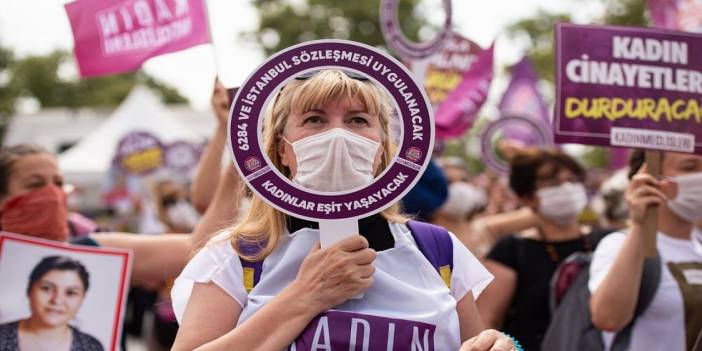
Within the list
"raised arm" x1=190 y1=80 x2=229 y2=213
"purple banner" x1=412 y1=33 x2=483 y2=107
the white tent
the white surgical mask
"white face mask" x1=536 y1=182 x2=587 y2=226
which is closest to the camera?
"raised arm" x1=190 y1=80 x2=229 y2=213

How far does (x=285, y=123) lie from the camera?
8.18ft

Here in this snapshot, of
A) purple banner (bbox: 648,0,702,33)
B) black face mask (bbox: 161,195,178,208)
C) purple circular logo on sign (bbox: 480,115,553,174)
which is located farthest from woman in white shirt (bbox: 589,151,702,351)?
Answer: black face mask (bbox: 161,195,178,208)

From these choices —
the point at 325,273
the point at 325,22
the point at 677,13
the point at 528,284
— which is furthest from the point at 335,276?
the point at 325,22

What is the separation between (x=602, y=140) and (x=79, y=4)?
249 centimetres

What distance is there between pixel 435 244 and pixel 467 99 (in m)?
3.76

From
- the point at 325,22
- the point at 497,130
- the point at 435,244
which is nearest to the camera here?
the point at 435,244

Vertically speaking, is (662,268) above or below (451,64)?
below

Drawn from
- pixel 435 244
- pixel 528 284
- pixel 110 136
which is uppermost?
pixel 435 244

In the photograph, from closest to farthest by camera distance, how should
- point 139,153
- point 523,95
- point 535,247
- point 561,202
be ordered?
point 535,247, point 561,202, point 523,95, point 139,153

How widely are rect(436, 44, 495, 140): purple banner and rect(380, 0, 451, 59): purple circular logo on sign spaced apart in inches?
14.7

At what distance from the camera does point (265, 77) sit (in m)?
2.38

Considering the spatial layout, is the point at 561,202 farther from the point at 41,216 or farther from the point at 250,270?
the point at 250,270

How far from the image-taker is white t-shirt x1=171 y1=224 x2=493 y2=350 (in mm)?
2320

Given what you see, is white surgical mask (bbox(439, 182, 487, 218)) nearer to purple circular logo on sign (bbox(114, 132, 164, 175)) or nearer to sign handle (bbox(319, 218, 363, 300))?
sign handle (bbox(319, 218, 363, 300))
